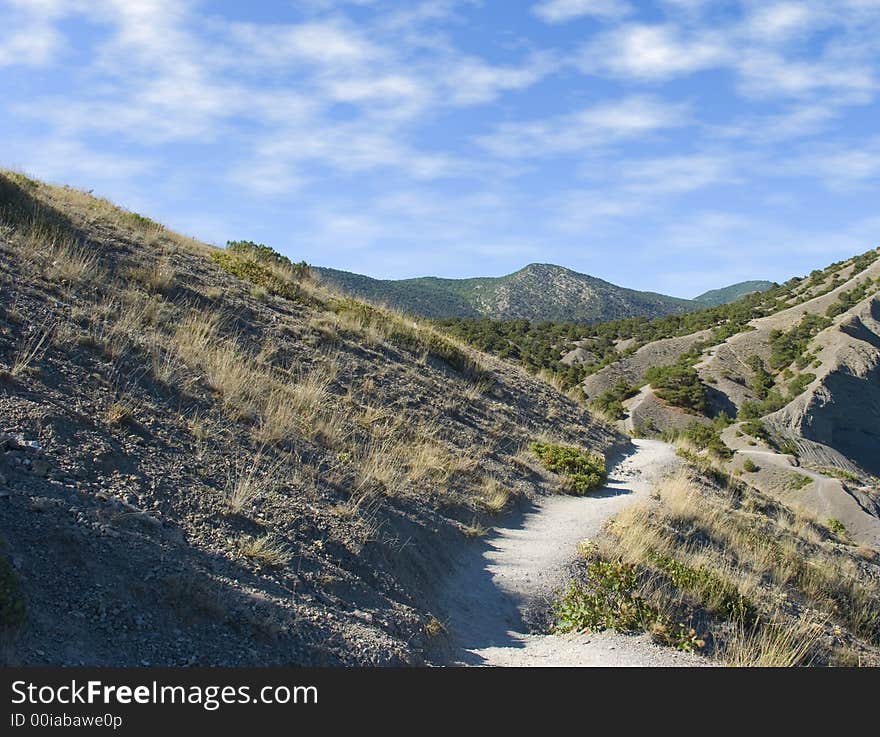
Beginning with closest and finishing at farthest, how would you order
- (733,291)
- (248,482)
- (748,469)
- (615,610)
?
(248,482) < (615,610) < (748,469) < (733,291)

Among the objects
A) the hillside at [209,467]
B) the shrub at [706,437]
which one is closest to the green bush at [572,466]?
the hillside at [209,467]

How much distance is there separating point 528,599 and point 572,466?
6.43 m

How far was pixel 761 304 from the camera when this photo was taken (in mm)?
89250

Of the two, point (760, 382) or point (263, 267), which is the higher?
point (760, 382)

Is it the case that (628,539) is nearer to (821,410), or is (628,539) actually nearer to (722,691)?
(722,691)

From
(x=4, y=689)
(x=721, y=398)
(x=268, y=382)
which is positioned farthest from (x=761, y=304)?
(x=4, y=689)

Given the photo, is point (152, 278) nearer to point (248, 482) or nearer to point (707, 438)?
point (248, 482)

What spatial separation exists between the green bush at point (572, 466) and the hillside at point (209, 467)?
0.35 meters

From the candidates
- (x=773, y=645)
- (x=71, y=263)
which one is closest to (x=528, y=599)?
(x=773, y=645)

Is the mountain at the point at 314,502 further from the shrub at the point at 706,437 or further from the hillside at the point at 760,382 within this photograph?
the shrub at the point at 706,437

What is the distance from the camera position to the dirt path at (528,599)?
6.73 meters

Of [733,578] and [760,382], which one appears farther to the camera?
[760,382]

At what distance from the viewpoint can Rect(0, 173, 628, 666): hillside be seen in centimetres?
506

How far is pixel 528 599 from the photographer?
8.13 metres
